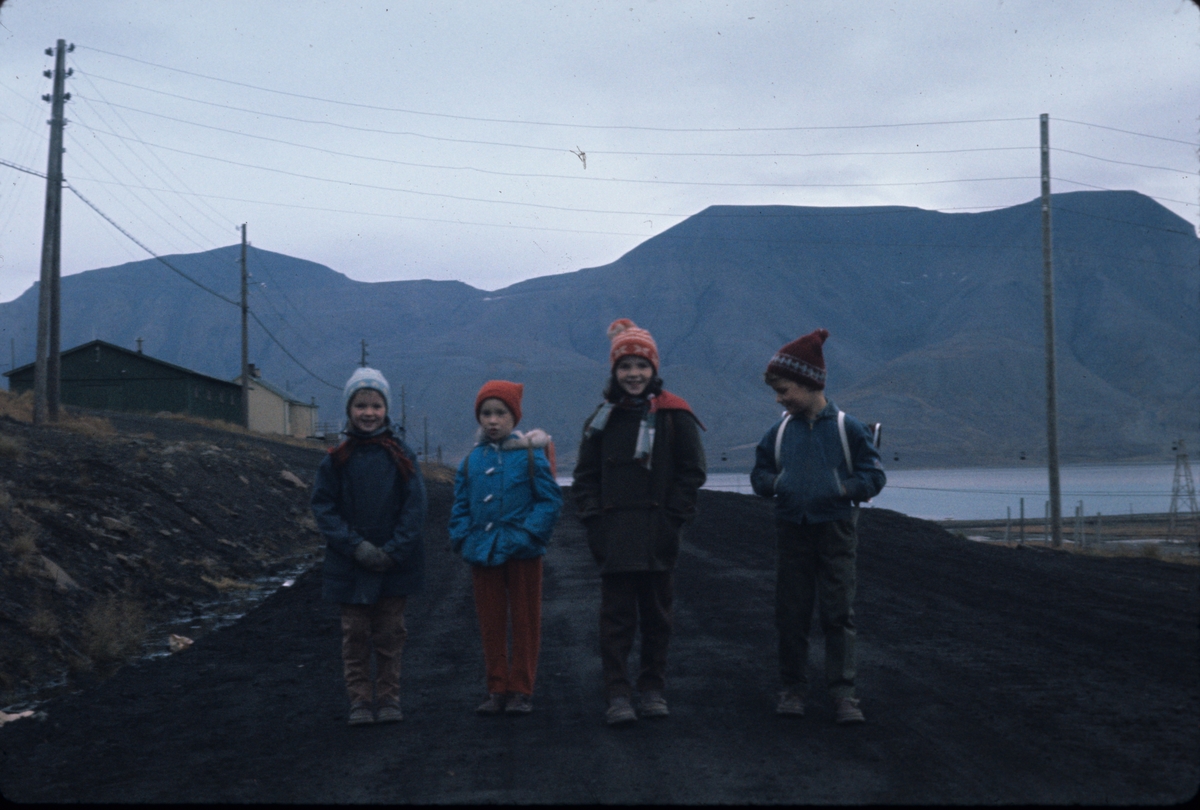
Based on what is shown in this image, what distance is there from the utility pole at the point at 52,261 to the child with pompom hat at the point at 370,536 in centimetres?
2197

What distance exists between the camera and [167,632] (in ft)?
36.8

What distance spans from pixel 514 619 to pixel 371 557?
0.85 m

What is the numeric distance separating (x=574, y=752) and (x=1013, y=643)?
→ 423cm

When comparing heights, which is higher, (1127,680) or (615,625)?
(615,625)

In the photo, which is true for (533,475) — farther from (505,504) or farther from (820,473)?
(820,473)

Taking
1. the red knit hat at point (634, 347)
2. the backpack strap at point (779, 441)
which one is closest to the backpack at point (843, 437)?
the backpack strap at point (779, 441)

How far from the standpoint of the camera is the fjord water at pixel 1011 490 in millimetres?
77500

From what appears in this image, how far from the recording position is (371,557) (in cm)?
611

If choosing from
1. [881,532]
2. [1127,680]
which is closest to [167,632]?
[1127,680]

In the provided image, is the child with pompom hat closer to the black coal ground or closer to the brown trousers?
the brown trousers

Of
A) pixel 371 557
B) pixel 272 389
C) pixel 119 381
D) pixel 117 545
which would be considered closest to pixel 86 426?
pixel 117 545

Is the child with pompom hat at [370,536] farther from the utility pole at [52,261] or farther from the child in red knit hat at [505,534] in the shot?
the utility pole at [52,261]

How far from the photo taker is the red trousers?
6258mm

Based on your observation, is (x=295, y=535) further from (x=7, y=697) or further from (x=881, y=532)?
(x=7, y=697)
